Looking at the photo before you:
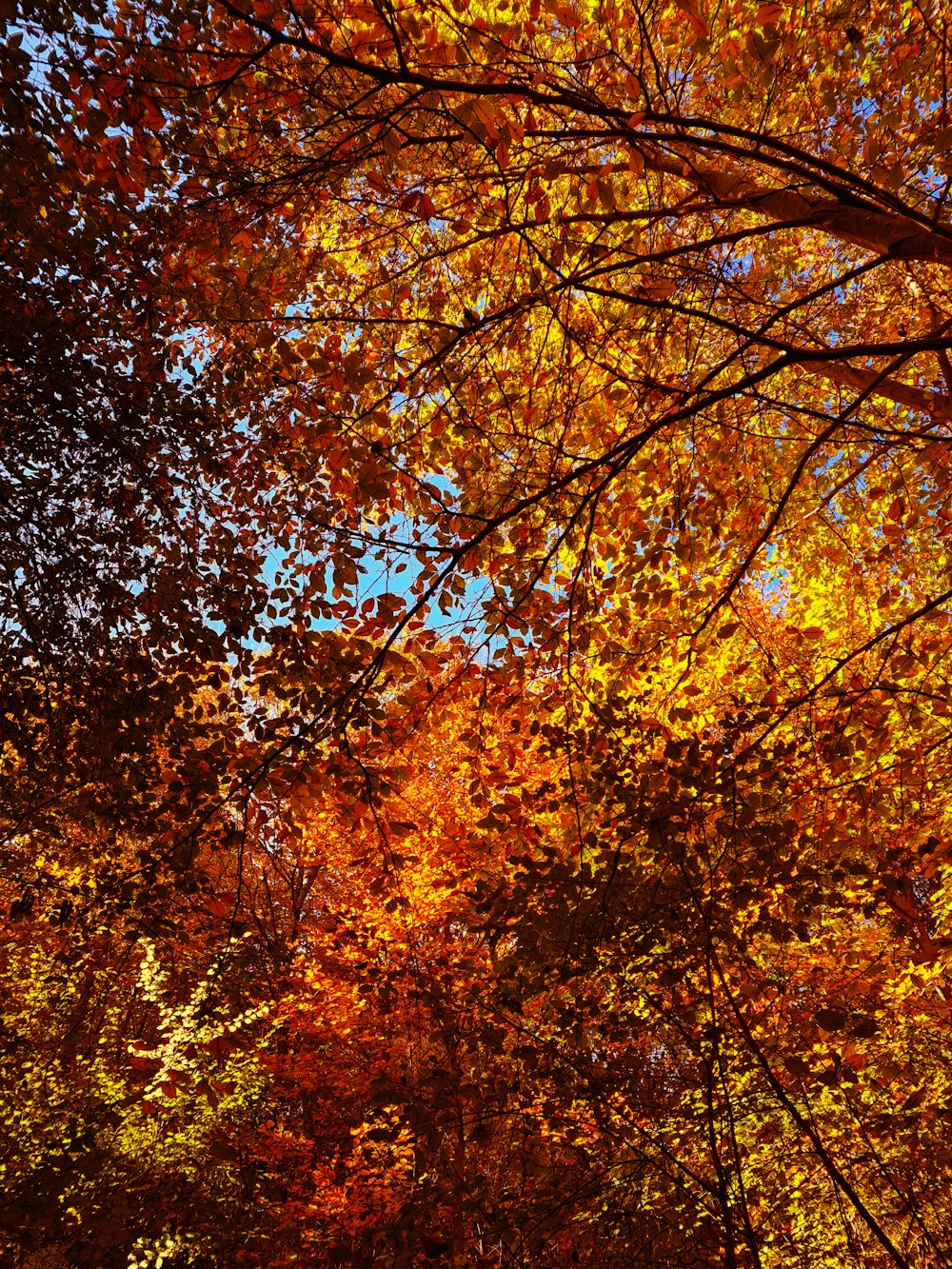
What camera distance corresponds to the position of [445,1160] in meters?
11.7

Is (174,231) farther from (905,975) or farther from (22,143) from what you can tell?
(905,975)

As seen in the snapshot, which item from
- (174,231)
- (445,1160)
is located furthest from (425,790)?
(174,231)

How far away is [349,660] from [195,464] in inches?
74.9

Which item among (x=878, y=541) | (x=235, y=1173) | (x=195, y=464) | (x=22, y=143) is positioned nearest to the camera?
(x=22, y=143)

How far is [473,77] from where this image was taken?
4.29 meters

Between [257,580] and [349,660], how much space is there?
4.01ft

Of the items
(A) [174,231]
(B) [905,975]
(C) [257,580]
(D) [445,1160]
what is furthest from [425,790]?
(A) [174,231]

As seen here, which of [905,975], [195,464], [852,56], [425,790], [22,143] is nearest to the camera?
[22,143]

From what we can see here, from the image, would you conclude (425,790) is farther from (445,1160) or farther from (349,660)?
(349,660)

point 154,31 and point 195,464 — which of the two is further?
point 195,464

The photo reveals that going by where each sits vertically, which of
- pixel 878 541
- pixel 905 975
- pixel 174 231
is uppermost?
pixel 878 541

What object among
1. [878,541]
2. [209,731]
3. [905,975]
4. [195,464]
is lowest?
[905,975]

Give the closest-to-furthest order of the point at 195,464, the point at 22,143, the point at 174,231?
A: the point at 22,143
the point at 174,231
the point at 195,464

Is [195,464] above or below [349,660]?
above
